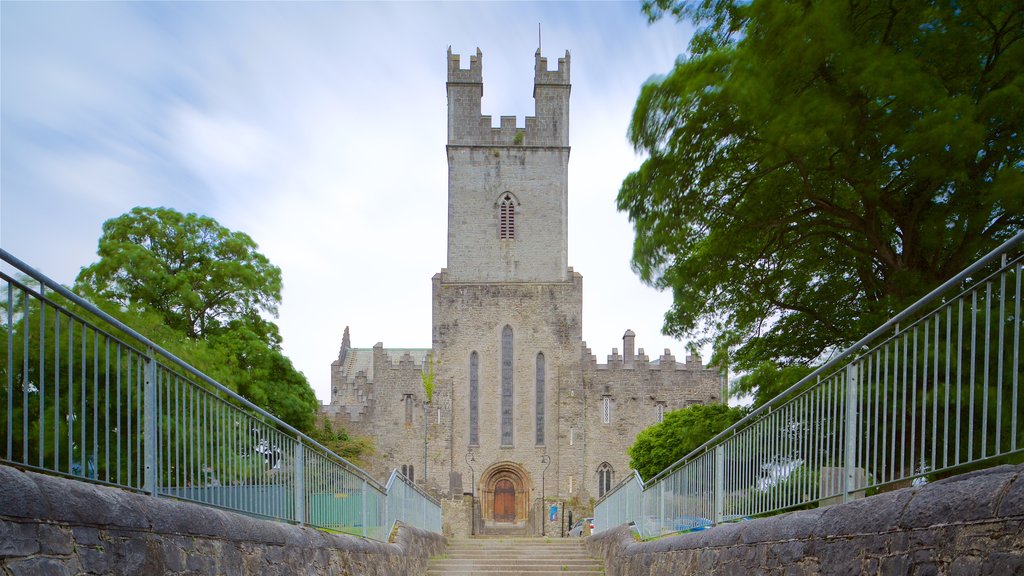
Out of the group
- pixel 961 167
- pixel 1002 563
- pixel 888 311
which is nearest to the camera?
pixel 1002 563

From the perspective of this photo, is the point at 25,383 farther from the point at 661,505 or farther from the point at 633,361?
the point at 633,361

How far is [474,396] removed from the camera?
39.0 metres

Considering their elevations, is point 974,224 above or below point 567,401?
above

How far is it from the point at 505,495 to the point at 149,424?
3503 cm

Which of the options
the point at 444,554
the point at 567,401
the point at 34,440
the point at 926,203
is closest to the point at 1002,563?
the point at 34,440

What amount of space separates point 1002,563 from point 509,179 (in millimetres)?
37312

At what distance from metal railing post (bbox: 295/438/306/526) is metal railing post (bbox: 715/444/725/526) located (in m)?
3.58

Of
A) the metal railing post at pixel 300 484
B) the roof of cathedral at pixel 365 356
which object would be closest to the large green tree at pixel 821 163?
the metal railing post at pixel 300 484

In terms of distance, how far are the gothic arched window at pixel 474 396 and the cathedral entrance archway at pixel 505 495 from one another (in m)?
1.46

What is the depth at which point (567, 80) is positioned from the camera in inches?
1597

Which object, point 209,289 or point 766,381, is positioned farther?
point 209,289

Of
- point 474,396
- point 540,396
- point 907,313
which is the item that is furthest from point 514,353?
point 907,313

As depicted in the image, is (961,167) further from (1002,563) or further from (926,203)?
(1002,563)

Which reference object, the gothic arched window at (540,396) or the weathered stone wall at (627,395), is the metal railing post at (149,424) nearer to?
the gothic arched window at (540,396)
